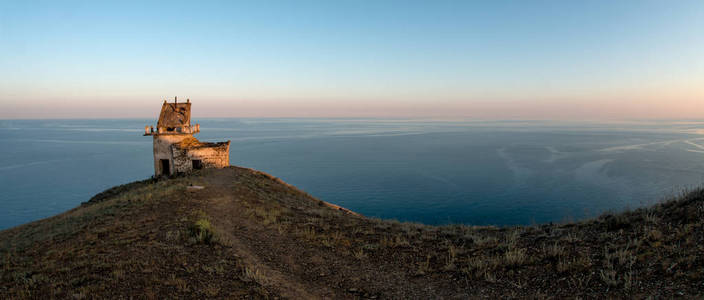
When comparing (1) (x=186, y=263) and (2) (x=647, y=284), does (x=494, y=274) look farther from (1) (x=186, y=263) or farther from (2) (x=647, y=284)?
(1) (x=186, y=263)

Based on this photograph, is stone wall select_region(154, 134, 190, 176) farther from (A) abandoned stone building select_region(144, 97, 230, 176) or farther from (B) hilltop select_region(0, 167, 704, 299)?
A: (B) hilltop select_region(0, 167, 704, 299)

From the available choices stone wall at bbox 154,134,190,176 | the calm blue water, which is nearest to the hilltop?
stone wall at bbox 154,134,190,176

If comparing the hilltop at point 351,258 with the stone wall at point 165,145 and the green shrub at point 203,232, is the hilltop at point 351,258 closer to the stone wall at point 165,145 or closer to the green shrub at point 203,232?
the green shrub at point 203,232

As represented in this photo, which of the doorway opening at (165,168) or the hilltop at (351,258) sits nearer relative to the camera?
A: the hilltop at (351,258)

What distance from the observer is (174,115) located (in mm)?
28922

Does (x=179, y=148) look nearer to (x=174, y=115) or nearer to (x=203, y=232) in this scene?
(x=174, y=115)

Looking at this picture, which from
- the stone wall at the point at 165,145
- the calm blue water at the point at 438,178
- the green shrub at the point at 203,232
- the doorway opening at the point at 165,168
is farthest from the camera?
the calm blue water at the point at 438,178

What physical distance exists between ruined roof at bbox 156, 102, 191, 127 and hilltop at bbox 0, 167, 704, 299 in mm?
16214

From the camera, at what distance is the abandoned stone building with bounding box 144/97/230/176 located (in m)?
27.0

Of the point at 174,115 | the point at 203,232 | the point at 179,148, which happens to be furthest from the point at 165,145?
the point at 203,232

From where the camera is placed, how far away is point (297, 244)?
1111cm

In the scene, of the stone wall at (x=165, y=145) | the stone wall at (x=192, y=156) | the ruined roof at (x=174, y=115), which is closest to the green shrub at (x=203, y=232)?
the stone wall at (x=192, y=156)

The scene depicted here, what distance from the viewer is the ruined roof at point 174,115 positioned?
2838cm

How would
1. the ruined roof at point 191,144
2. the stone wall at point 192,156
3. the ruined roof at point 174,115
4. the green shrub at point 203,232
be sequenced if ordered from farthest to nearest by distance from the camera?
the ruined roof at point 174,115
the ruined roof at point 191,144
the stone wall at point 192,156
the green shrub at point 203,232
